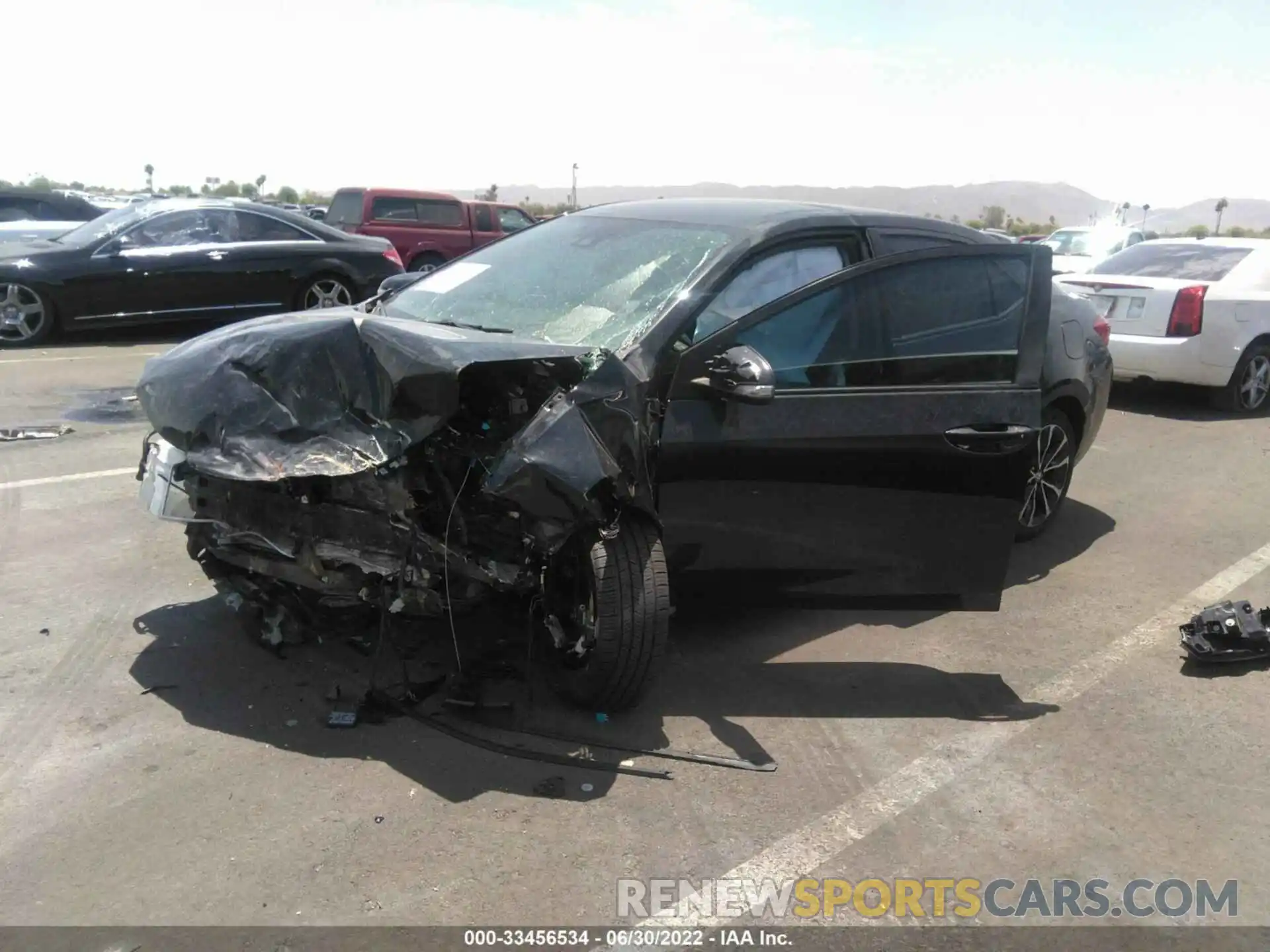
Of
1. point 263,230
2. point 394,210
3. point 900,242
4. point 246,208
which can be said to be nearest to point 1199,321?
point 900,242

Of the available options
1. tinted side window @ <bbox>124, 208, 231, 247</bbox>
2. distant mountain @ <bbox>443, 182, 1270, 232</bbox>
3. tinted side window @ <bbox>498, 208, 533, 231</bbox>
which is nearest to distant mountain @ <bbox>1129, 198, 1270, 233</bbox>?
distant mountain @ <bbox>443, 182, 1270, 232</bbox>

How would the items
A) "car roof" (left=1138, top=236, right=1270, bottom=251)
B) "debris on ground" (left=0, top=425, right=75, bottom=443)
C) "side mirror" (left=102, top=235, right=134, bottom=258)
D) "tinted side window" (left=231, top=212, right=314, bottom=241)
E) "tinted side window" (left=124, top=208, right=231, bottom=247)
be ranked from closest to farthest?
1. "debris on ground" (left=0, top=425, right=75, bottom=443)
2. "car roof" (left=1138, top=236, right=1270, bottom=251)
3. "side mirror" (left=102, top=235, right=134, bottom=258)
4. "tinted side window" (left=124, top=208, right=231, bottom=247)
5. "tinted side window" (left=231, top=212, right=314, bottom=241)

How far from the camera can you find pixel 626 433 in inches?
131

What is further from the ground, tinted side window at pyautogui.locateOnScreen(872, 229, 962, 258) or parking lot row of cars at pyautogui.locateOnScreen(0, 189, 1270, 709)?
tinted side window at pyautogui.locateOnScreen(872, 229, 962, 258)

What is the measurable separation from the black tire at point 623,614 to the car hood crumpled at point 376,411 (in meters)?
0.13

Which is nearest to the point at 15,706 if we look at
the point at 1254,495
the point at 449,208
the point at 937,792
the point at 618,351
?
the point at 618,351

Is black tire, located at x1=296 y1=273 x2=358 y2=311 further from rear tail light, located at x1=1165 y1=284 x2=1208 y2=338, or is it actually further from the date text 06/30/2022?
the date text 06/30/2022

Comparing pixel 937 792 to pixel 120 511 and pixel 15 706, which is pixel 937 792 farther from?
pixel 120 511

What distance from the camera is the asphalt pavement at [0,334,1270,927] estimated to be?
2.77 meters

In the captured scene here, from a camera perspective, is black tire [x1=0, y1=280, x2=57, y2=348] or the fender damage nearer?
the fender damage

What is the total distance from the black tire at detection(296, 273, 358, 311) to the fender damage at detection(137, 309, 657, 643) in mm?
8312

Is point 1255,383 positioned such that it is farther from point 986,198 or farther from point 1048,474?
point 986,198

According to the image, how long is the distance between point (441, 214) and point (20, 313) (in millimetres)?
8378

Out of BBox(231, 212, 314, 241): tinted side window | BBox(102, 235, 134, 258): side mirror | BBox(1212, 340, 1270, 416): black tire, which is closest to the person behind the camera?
BBox(1212, 340, 1270, 416): black tire
